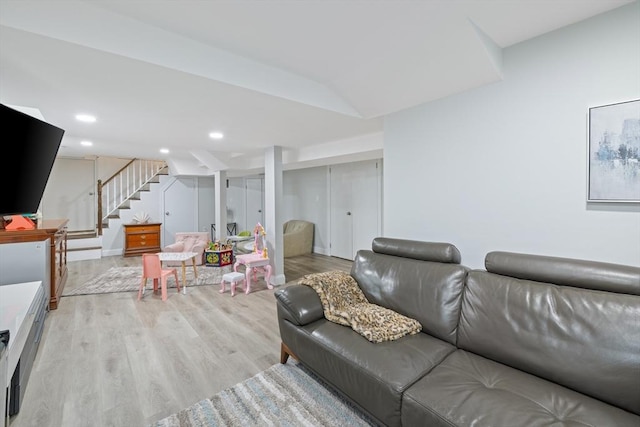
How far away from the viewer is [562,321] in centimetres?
143

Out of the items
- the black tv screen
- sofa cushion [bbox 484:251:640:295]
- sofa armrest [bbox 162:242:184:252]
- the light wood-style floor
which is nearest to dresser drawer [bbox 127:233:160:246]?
sofa armrest [bbox 162:242:184:252]

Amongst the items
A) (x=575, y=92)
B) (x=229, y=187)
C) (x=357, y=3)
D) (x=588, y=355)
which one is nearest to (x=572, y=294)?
(x=588, y=355)

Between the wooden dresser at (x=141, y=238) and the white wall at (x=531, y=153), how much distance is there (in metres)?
6.26

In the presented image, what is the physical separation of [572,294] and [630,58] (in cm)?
132

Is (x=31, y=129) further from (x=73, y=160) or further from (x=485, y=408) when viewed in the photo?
(x=73, y=160)

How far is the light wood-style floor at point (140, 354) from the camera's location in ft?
5.81

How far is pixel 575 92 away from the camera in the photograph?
172cm

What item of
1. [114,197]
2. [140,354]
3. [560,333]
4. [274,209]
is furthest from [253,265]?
[114,197]

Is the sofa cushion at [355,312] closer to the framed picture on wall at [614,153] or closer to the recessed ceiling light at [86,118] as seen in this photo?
the framed picture on wall at [614,153]

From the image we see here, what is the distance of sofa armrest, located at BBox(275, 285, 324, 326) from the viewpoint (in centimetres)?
199

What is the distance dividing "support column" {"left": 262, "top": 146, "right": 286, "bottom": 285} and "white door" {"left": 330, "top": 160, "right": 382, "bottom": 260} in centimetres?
187

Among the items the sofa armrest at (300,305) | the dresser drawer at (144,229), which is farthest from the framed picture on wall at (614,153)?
the dresser drawer at (144,229)

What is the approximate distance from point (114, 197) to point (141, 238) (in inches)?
52.9

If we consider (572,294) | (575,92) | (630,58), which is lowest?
(572,294)
